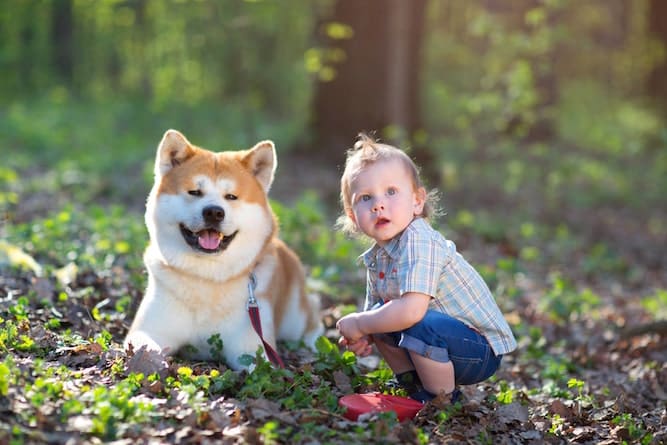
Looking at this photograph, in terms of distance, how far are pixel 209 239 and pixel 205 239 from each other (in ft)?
0.07

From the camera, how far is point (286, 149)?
12.5 meters

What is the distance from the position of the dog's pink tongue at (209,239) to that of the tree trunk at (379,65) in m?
7.18

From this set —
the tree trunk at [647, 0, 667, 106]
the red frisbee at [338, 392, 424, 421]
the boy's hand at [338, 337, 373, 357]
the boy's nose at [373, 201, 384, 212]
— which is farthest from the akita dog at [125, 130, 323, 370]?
the tree trunk at [647, 0, 667, 106]

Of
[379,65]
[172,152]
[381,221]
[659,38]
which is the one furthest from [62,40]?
[381,221]

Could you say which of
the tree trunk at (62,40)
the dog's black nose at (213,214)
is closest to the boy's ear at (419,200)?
the dog's black nose at (213,214)

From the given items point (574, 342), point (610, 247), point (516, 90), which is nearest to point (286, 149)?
point (516, 90)

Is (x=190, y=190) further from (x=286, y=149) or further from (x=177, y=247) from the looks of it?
(x=286, y=149)

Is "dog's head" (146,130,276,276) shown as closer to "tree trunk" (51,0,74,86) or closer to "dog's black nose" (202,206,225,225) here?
"dog's black nose" (202,206,225,225)

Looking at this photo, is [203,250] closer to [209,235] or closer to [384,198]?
[209,235]

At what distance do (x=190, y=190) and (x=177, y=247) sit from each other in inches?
12.6

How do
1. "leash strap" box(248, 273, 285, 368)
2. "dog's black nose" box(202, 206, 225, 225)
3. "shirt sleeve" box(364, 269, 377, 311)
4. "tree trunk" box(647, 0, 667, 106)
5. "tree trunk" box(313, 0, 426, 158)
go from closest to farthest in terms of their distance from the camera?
"shirt sleeve" box(364, 269, 377, 311)
"dog's black nose" box(202, 206, 225, 225)
"leash strap" box(248, 273, 285, 368)
"tree trunk" box(313, 0, 426, 158)
"tree trunk" box(647, 0, 667, 106)

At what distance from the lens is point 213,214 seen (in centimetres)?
407

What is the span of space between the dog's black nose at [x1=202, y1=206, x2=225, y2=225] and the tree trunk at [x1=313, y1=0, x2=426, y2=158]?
23.7 feet

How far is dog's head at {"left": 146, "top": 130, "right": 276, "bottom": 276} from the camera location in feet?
13.5
